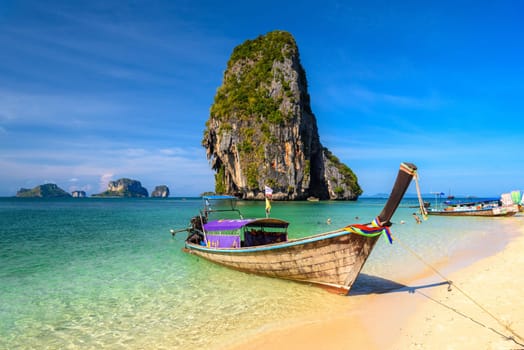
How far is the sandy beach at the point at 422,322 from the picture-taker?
5.73 metres

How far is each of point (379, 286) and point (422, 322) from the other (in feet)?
9.78

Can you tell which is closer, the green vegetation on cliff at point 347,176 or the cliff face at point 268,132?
the cliff face at point 268,132

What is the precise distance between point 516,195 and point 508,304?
133ft

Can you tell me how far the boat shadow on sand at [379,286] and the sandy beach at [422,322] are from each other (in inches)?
4.4

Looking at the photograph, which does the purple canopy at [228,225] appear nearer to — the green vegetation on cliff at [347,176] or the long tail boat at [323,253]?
the long tail boat at [323,253]

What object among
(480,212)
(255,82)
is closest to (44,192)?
(255,82)

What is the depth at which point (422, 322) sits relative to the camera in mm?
6633

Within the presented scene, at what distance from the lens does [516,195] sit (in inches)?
1515

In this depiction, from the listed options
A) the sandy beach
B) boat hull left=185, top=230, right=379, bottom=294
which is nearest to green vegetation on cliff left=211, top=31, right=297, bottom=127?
boat hull left=185, top=230, right=379, bottom=294

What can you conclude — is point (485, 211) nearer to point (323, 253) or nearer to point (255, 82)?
point (323, 253)

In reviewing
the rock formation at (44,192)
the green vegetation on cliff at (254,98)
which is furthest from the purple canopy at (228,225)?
the rock formation at (44,192)

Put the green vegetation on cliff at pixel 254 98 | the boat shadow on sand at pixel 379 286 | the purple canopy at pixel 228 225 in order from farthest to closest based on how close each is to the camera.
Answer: the green vegetation on cliff at pixel 254 98 → the purple canopy at pixel 228 225 → the boat shadow on sand at pixel 379 286

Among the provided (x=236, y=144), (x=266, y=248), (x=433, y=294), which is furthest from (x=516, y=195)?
(x=236, y=144)

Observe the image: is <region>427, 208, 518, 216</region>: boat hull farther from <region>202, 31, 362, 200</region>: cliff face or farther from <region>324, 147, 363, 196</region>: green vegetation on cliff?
<region>324, 147, 363, 196</region>: green vegetation on cliff
